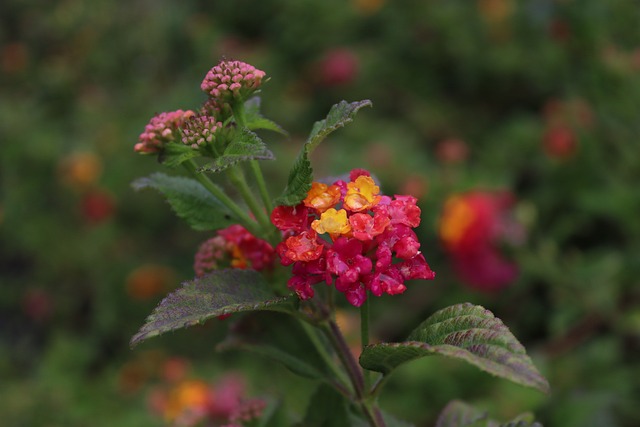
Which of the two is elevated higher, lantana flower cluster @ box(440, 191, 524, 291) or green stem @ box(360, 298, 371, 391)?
lantana flower cluster @ box(440, 191, 524, 291)

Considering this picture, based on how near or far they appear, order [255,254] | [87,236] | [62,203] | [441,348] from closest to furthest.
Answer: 1. [441,348]
2. [255,254]
3. [87,236]
4. [62,203]

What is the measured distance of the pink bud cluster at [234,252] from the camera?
68 cm

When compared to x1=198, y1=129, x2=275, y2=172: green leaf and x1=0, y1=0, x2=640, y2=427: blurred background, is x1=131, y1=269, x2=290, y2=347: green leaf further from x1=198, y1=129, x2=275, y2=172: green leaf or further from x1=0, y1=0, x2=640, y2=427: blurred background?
x1=0, y1=0, x2=640, y2=427: blurred background

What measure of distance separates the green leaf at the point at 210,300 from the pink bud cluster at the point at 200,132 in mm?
119

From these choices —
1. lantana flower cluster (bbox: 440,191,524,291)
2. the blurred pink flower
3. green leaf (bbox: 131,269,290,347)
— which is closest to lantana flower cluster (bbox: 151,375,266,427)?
green leaf (bbox: 131,269,290,347)

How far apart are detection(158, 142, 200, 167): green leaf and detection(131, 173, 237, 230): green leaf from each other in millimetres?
55

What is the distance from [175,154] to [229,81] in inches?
3.4

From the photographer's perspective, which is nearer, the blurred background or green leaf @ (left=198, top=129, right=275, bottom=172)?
green leaf @ (left=198, top=129, right=275, bottom=172)

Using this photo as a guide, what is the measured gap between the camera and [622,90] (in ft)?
6.22

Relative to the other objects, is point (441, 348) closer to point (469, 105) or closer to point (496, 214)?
point (496, 214)

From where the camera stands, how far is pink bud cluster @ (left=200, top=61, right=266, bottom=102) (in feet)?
1.95

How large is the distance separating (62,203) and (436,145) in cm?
149

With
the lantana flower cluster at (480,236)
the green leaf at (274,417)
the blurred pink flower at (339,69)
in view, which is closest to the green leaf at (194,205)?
the green leaf at (274,417)

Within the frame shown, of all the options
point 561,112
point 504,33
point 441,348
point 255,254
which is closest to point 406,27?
point 504,33
